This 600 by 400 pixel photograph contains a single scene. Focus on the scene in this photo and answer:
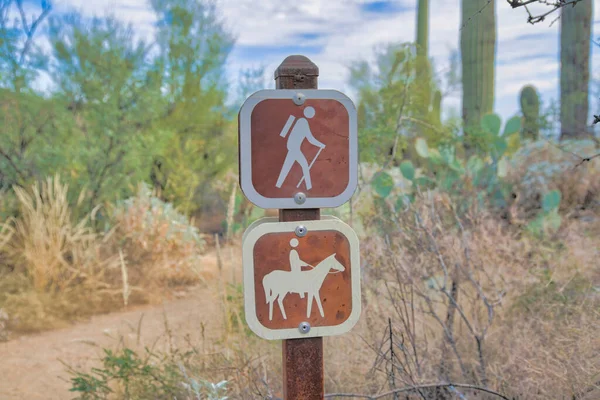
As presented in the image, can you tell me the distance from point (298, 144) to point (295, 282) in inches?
17.7

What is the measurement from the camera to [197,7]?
10.4m

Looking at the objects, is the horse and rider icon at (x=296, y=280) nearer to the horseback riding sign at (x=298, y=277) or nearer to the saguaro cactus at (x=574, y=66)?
the horseback riding sign at (x=298, y=277)

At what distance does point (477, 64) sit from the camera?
28.1 ft

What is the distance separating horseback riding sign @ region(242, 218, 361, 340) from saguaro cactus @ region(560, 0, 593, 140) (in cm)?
987

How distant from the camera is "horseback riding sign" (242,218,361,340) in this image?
1.91 m

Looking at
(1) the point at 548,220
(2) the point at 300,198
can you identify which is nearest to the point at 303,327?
(2) the point at 300,198

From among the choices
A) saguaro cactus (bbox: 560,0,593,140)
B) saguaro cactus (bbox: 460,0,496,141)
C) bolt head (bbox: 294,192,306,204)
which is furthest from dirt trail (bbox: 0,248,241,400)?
saguaro cactus (bbox: 560,0,593,140)

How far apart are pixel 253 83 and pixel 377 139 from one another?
21.7 feet

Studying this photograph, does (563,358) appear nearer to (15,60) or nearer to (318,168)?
(318,168)

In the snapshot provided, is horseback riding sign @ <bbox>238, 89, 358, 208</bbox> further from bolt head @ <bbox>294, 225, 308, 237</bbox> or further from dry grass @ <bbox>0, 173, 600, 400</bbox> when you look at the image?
dry grass @ <bbox>0, 173, 600, 400</bbox>

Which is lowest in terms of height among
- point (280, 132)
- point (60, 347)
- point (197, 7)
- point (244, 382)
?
point (60, 347)

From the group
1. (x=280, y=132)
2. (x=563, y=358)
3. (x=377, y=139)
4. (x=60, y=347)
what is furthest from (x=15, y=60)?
(x=563, y=358)

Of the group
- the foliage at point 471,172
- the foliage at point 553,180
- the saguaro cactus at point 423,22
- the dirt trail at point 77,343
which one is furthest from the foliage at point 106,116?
the saguaro cactus at point 423,22

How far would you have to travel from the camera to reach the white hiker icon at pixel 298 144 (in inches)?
75.1
